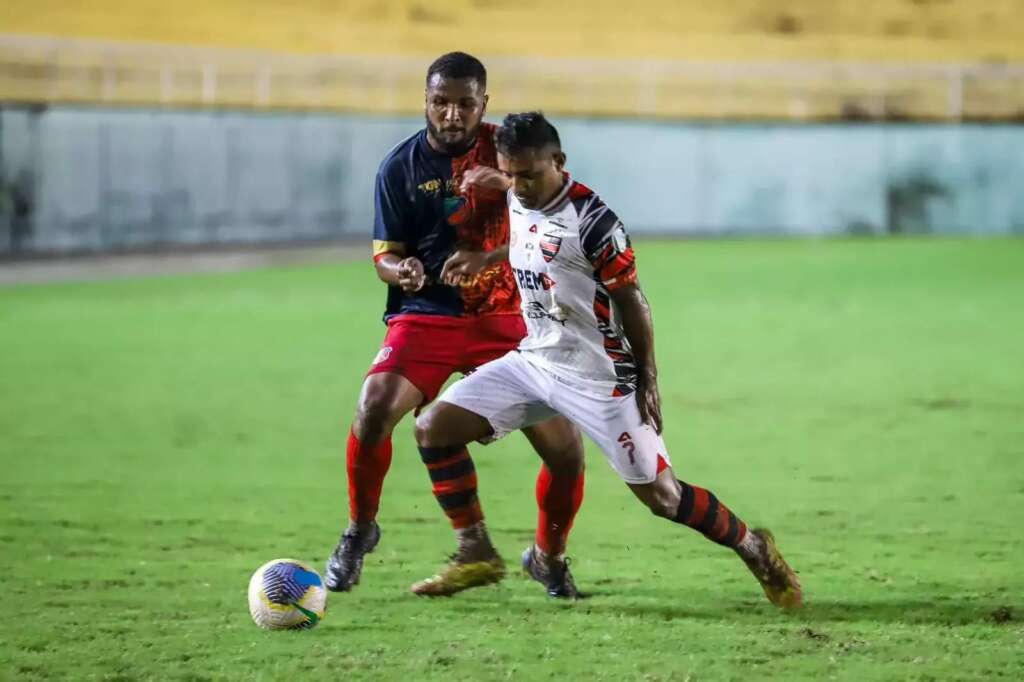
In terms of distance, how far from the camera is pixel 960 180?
2572 centimetres

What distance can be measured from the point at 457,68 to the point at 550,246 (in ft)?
3.06

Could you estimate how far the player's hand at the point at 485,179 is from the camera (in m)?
6.14

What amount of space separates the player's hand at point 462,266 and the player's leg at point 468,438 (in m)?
0.39

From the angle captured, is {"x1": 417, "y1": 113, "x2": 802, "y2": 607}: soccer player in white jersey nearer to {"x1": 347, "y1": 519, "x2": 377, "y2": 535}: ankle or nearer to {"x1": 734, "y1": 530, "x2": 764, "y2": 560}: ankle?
{"x1": 734, "y1": 530, "x2": 764, "y2": 560}: ankle

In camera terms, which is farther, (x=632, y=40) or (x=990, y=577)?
(x=632, y=40)

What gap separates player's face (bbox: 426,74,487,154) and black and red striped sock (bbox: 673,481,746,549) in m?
1.63

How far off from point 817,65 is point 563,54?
5471 millimetres

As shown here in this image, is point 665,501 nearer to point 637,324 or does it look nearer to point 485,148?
point 637,324

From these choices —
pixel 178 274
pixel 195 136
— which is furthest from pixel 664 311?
pixel 195 136

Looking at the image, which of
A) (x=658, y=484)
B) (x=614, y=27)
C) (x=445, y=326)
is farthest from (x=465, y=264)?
(x=614, y=27)

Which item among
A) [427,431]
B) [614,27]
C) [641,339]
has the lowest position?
[427,431]

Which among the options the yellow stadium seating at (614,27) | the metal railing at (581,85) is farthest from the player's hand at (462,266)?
the yellow stadium seating at (614,27)

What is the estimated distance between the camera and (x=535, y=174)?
545cm

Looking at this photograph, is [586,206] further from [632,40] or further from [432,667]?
[632,40]
